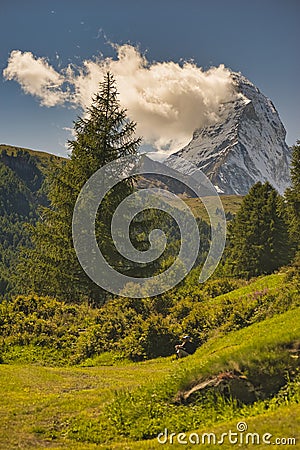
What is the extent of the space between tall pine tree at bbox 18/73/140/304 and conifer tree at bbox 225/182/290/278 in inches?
967

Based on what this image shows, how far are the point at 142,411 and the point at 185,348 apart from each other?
8654 millimetres

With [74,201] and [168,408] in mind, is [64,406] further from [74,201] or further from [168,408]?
[74,201]

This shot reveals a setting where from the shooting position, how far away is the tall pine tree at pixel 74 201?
2941 centimetres

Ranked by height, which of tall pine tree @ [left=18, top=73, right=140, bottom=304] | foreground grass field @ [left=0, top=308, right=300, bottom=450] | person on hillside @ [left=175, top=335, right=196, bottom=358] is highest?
tall pine tree @ [left=18, top=73, right=140, bottom=304]

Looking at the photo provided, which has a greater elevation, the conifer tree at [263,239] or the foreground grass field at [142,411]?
the conifer tree at [263,239]

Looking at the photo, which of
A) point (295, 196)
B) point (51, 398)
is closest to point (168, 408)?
point (51, 398)

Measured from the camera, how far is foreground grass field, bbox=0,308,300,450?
26.3 ft

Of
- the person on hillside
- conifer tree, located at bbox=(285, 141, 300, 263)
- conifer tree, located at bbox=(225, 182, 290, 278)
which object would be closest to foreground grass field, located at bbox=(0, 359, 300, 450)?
the person on hillside

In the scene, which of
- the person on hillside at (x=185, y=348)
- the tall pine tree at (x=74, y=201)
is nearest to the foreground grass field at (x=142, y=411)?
the person on hillside at (x=185, y=348)

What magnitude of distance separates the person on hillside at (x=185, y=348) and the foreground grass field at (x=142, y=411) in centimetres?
539

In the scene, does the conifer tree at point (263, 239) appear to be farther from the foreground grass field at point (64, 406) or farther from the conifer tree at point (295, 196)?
the foreground grass field at point (64, 406)

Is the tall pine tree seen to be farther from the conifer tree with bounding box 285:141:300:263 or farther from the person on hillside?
the conifer tree with bounding box 285:141:300:263

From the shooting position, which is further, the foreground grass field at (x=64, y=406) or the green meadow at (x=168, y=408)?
the green meadow at (x=168, y=408)

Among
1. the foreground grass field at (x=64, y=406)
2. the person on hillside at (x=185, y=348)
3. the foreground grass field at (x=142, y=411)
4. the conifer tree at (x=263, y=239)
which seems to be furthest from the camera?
the conifer tree at (x=263, y=239)
